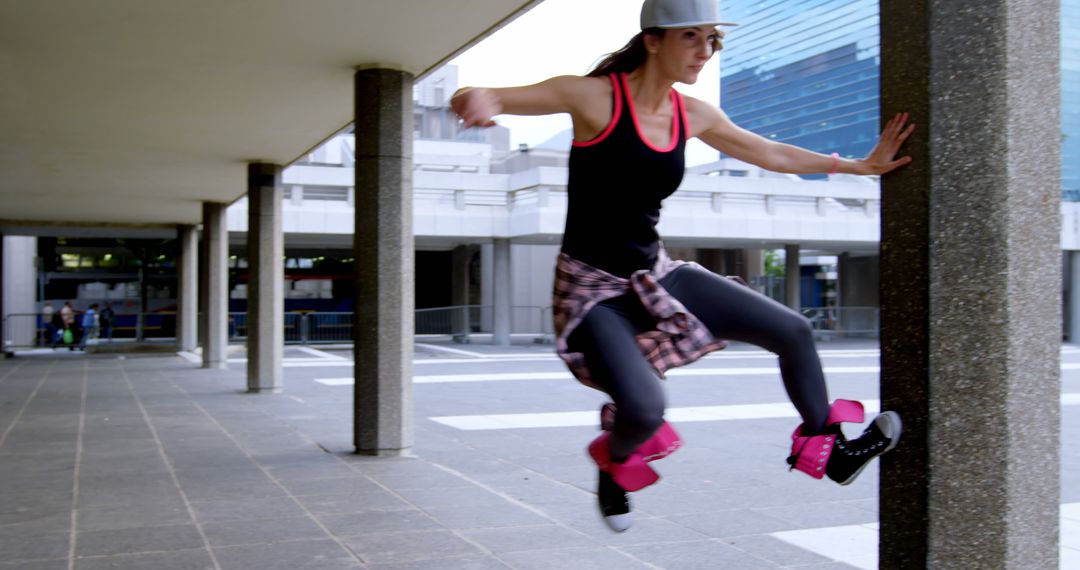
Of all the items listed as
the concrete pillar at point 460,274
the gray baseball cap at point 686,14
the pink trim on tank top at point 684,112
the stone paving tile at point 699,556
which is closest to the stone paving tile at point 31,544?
the stone paving tile at point 699,556

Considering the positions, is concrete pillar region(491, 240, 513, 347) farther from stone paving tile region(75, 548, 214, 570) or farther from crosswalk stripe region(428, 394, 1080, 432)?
stone paving tile region(75, 548, 214, 570)

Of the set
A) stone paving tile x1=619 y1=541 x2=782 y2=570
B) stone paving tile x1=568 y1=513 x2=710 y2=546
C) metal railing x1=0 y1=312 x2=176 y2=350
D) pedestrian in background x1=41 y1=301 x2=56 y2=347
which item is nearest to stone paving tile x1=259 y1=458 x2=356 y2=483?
stone paving tile x1=568 y1=513 x2=710 y2=546

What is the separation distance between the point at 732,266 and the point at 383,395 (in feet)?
121

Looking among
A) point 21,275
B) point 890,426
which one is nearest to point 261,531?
point 890,426

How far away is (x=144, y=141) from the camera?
1508 centimetres

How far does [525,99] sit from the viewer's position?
3342 millimetres

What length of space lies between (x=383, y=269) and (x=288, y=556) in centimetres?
426

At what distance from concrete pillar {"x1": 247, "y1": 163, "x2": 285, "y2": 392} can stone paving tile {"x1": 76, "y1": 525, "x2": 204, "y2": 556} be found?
996 centimetres

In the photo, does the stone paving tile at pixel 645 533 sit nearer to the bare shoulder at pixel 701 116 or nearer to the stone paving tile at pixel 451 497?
the stone paving tile at pixel 451 497

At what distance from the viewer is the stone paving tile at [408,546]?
574 cm

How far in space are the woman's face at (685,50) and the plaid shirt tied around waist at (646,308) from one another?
2.17 ft

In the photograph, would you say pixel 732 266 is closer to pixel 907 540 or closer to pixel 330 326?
pixel 330 326

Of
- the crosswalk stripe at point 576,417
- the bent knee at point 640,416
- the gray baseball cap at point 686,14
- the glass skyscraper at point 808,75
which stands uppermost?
the glass skyscraper at point 808,75

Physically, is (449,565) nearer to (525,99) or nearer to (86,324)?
(525,99)
